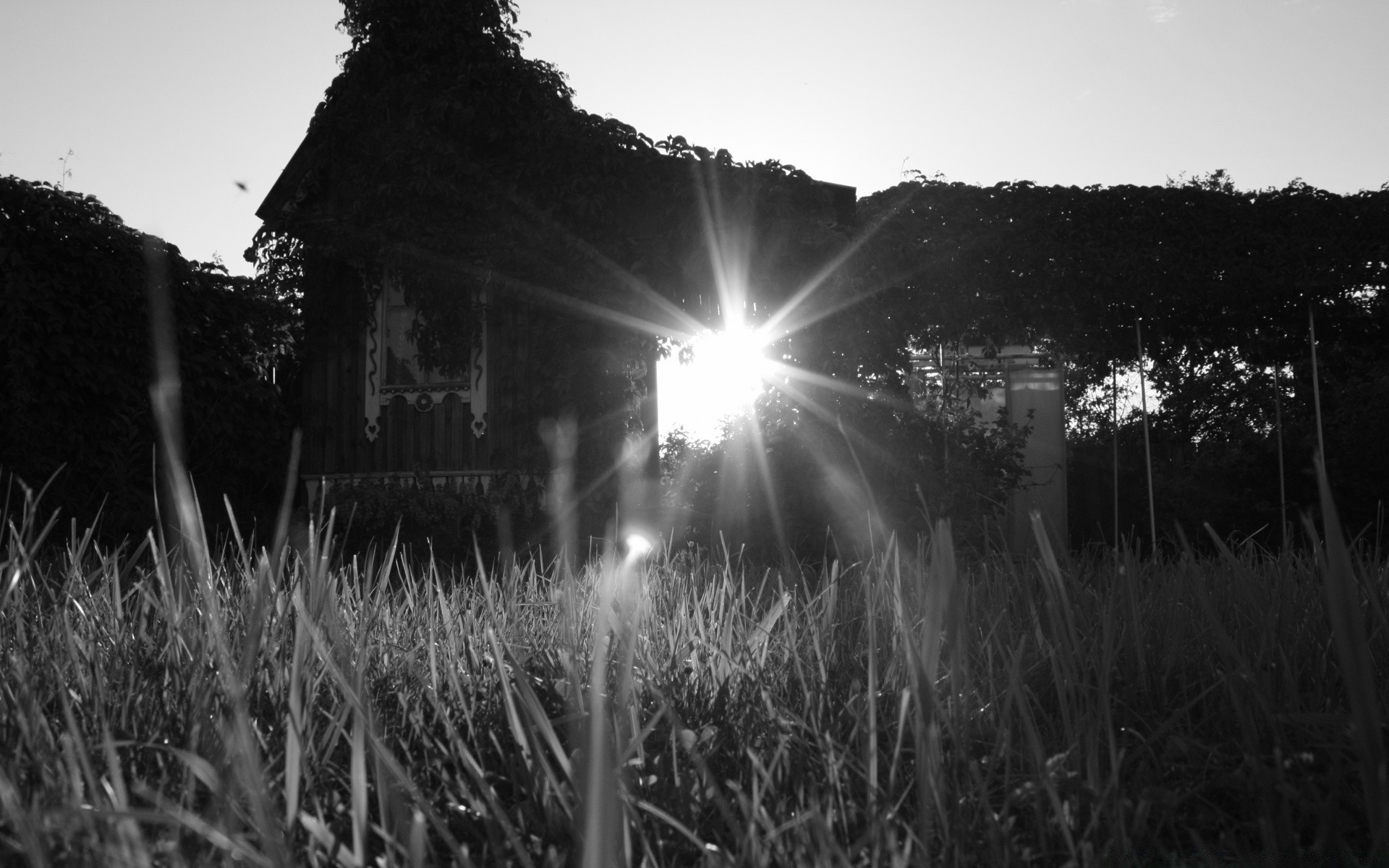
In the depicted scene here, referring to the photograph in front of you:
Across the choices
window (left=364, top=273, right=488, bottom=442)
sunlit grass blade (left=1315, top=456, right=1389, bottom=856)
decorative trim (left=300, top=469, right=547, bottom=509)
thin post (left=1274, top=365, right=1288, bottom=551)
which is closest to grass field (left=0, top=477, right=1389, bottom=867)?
sunlit grass blade (left=1315, top=456, right=1389, bottom=856)

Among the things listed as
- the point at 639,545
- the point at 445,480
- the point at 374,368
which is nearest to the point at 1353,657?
the point at 639,545

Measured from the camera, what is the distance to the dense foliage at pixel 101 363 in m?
6.02

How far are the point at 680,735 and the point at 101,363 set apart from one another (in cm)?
622

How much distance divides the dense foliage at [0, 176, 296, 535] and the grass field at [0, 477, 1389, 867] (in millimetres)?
4633

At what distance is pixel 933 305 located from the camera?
22.8 ft

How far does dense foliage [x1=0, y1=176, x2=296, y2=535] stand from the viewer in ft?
19.8

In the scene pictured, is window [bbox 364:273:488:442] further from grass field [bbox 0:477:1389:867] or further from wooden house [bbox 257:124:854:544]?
grass field [bbox 0:477:1389:867]

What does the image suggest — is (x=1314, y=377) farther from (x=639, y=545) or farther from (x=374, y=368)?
(x=374, y=368)

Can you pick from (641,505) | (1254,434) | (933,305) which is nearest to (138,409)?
(641,505)

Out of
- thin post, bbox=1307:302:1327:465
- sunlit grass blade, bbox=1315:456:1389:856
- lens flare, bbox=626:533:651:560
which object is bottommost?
lens flare, bbox=626:533:651:560

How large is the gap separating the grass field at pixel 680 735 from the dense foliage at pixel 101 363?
4.63 m

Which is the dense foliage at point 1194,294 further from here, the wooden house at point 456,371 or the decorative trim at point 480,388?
the decorative trim at point 480,388

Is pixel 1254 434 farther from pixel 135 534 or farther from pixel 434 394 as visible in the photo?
pixel 135 534

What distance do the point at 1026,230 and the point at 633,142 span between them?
2.85 metres
